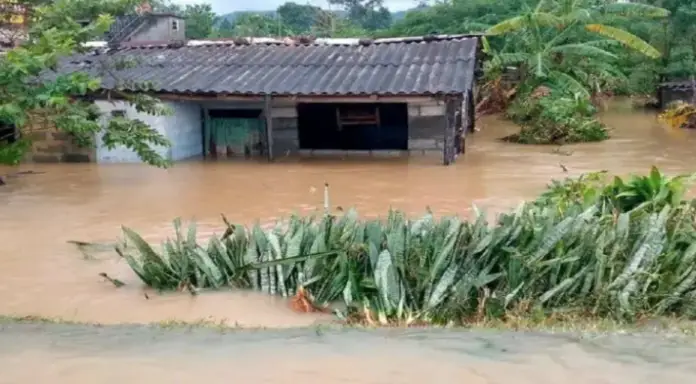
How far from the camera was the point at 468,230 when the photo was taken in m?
7.11

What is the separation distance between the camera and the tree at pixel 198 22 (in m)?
37.1

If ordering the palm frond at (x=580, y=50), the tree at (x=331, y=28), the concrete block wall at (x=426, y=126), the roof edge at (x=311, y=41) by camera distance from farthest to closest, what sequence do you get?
1. the tree at (x=331, y=28)
2. the palm frond at (x=580, y=50)
3. the roof edge at (x=311, y=41)
4. the concrete block wall at (x=426, y=126)

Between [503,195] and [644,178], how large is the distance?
402 centimetres

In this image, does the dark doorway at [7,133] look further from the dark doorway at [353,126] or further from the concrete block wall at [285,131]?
the dark doorway at [353,126]

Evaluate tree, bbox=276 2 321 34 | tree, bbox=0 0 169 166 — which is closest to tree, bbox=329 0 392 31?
tree, bbox=276 2 321 34

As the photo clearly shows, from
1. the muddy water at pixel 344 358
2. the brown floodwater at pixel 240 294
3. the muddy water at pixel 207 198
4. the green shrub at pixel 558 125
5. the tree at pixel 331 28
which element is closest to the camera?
the muddy water at pixel 344 358

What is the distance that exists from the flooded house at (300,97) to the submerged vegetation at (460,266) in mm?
8568

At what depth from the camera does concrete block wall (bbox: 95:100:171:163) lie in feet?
55.4

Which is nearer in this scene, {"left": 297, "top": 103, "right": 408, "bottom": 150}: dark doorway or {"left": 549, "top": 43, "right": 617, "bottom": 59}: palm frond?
{"left": 297, "top": 103, "right": 408, "bottom": 150}: dark doorway

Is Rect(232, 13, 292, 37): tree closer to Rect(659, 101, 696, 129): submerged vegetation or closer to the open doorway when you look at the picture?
the open doorway

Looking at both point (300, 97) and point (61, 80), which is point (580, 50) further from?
point (61, 80)

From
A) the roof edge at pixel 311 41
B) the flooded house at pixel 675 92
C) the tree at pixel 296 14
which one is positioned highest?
the tree at pixel 296 14

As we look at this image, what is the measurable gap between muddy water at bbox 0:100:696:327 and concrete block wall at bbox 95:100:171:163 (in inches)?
25.0

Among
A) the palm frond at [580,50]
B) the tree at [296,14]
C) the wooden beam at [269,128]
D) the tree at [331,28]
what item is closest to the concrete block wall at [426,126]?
the wooden beam at [269,128]
